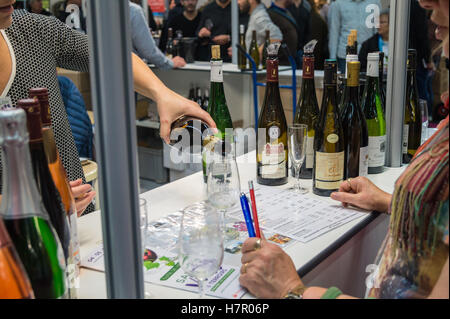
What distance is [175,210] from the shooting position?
1309 mm

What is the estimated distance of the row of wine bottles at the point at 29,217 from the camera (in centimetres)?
62

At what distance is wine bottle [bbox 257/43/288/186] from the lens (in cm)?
145

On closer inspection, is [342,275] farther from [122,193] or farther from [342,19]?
[342,19]

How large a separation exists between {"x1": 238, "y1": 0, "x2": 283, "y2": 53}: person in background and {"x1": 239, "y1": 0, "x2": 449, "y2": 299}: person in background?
3.91m

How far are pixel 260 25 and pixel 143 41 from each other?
1234 millimetres

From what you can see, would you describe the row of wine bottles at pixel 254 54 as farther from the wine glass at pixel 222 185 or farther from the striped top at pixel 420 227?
the striped top at pixel 420 227

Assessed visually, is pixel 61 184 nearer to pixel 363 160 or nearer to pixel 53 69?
pixel 53 69

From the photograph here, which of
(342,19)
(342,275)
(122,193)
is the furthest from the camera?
(342,19)

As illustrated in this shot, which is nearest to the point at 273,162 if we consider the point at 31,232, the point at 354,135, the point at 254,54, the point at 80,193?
the point at 354,135

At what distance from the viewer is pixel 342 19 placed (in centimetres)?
423

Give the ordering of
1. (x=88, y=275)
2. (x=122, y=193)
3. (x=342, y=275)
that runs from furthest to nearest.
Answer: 1. (x=342, y=275)
2. (x=88, y=275)
3. (x=122, y=193)

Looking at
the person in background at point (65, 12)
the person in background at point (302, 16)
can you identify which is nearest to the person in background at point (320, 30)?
the person in background at point (302, 16)

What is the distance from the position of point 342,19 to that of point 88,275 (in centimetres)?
379

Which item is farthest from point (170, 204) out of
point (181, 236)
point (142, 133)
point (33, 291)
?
point (142, 133)
